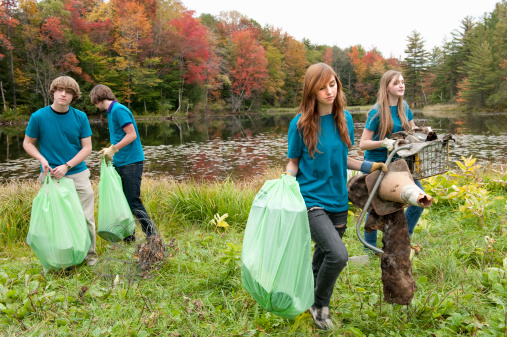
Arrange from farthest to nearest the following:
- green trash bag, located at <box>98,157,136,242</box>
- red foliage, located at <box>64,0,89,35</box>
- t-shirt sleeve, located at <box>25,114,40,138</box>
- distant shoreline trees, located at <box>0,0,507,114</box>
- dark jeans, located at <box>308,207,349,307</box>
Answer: red foliage, located at <box>64,0,89,35</box>
distant shoreline trees, located at <box>0,0,507,114</box>
green trash bag, located at <box>98,157,136,242</box>
t-shirt sleeve, located at <box>25,114,40,138</box>
dark jeans, located at <box>308,207,349,307</box>

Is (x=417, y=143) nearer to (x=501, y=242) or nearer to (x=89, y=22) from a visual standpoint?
(x=501, y=242)

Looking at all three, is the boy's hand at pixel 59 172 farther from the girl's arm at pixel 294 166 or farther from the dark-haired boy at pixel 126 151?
the girl's arm at pixel 294 166

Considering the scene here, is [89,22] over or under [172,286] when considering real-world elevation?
over

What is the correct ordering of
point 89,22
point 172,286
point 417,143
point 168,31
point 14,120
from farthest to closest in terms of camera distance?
point 168,31
point 89,22
point 14,120
point 172,286
point 417,143

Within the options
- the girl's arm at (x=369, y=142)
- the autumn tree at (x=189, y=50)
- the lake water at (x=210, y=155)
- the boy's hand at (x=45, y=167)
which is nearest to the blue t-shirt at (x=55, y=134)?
the boy's hand at (x=45, y=167)

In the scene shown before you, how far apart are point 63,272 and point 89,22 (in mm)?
34150

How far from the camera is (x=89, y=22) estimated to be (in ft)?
104

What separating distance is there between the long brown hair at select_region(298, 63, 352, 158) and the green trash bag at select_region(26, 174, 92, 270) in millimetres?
2023

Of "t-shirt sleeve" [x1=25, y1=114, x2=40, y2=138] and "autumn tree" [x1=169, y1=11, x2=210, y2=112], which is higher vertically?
"autumn tree" [x1=169, y1=11, x2=210, y2=112]

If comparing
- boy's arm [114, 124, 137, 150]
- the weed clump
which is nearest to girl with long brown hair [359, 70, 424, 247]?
the weed clump

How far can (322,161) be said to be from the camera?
2.09 m

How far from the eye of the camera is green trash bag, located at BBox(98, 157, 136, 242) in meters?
3.41

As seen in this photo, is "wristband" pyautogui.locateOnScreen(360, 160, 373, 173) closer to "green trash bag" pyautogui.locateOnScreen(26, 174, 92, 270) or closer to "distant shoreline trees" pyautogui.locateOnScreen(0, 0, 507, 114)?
"green trash bag" pyautogui.locateOnScreen(26, 174, 92, 270)

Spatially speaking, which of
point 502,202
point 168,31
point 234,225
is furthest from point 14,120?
point 502,202
